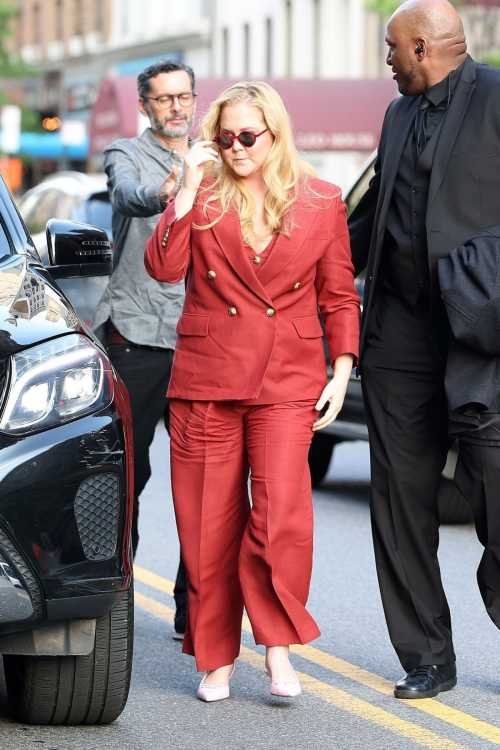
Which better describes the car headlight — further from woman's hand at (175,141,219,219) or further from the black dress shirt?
the black dress shirt

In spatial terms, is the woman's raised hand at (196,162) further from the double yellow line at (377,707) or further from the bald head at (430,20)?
the double yellow line at (377,707)

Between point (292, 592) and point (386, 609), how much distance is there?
14.4 inches

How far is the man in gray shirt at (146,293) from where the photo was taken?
5273 millimetres

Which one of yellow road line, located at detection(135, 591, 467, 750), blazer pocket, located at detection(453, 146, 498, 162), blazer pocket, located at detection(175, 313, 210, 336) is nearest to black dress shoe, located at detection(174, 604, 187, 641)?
yellow road line, located at detection(135, 591, 467, 750)

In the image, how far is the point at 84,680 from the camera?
4.03 m

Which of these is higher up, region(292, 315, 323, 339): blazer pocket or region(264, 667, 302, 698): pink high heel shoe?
region(292, 315, 323, 339): blazer pocket

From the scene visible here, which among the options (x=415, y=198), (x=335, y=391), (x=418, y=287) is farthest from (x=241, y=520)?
(x=415, y=198)

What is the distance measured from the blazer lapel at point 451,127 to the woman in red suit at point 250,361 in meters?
0.29

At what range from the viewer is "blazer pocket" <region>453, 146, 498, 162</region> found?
4371 millimetres

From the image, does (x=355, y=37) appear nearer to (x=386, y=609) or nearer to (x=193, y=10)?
(x=193, y=10)

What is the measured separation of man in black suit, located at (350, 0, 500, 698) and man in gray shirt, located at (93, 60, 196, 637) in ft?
2.97

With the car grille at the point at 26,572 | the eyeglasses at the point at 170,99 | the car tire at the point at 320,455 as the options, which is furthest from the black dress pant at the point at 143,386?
the car tire at the point at 320,455

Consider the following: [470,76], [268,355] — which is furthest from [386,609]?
[470,76]

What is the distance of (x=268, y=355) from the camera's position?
14.3 feet
